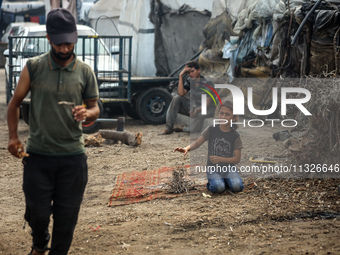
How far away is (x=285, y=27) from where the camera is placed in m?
9.41

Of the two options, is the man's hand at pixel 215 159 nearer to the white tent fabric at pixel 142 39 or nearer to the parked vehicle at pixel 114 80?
the parked vehicle at pixel 114 80

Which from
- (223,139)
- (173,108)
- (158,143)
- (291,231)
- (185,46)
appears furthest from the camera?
(185,46)

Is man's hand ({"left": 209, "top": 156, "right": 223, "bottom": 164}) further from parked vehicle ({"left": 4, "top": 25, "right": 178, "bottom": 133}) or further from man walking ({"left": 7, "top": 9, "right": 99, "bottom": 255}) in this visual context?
parked vehicle ({"left": 4, "top": 25, "right": 178, "bottom": 133})

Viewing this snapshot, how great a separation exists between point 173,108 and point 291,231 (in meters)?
5.90

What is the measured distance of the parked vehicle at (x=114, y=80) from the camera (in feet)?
35.2

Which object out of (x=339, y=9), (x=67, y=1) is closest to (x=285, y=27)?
(x=339, y=9)

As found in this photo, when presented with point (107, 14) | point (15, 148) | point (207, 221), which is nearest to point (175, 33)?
point (107, 14)

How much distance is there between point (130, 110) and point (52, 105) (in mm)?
8643

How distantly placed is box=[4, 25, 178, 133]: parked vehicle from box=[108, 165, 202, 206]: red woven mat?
357 cm

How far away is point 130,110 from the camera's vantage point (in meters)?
12.2

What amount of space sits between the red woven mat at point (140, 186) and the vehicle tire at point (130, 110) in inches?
184

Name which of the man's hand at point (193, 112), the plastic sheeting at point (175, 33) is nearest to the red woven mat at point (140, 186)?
the man's hand at point (193, 112)

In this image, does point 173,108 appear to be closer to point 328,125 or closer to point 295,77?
point 295,77

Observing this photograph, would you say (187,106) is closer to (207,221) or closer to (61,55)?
(207,221)
